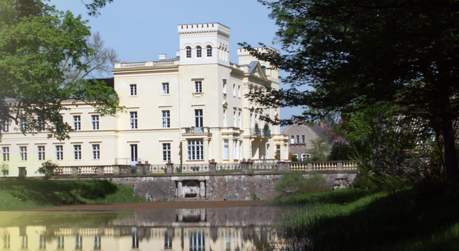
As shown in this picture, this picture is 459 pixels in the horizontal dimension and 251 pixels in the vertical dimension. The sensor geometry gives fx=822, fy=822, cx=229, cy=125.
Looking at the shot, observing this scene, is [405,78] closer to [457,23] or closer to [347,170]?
[457,23]

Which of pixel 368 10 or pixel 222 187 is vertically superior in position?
pixel 368 10

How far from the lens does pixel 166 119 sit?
67.9 metres

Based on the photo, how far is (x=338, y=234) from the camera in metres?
13.5

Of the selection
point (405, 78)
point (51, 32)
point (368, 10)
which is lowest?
point (405, 78)

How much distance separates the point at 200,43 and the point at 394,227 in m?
54.6

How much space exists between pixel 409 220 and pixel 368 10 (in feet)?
11.3

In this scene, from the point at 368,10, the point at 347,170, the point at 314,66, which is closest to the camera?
the point at 368,10

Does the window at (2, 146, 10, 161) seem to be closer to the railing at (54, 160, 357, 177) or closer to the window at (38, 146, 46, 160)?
the window at (38, 146, 46, 160)

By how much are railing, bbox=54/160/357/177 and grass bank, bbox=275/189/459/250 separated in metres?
33.2

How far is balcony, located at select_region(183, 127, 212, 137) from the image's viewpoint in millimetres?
66062

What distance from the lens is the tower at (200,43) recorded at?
6631 centimetres

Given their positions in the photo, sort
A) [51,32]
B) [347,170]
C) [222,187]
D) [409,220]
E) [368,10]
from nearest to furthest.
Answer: [368,10] < [409,220] < [51,32] < [347,170] < [222,187]

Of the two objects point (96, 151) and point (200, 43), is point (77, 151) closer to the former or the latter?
point (96, 151)

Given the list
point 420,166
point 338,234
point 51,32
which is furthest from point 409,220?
point 51,32
